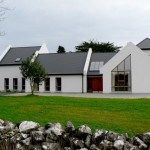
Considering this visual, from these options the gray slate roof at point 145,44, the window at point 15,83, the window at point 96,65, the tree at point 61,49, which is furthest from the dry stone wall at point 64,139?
the tree at point 61,49

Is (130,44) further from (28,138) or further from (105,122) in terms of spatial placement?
(28,138)

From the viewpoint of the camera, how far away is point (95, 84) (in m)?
55.2

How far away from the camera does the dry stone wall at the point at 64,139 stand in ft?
30.1

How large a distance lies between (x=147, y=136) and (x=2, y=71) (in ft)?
182

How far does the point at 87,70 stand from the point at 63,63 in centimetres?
544

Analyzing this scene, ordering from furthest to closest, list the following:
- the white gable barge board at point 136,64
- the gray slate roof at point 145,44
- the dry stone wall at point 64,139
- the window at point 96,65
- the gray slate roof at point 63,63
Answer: the gray slate roof at point 145,44 → the gray slate roof at point 63,63 → the window at point 96,65 → the white gable barge board at point 136,64 → the dry stone wall at point 64,139

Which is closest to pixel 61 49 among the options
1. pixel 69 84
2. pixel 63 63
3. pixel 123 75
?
pixel 63 63

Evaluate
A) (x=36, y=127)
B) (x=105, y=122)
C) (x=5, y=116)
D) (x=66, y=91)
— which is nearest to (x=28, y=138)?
(x=36, y=127)

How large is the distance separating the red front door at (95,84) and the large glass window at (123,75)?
4.25 meters

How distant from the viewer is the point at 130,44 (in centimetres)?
5100

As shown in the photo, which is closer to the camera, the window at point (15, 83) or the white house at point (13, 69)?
the white house at point (13, 69)

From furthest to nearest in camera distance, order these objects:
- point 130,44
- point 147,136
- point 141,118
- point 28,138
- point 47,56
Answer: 1. point 47,56
2. point 130,44
3. point 141,118
4. point 28,138
5. point 147,136

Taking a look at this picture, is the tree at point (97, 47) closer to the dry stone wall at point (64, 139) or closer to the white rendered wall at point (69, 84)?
the white rendered wall at point (69, 84)

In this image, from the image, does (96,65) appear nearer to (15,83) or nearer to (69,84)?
(69,84)
